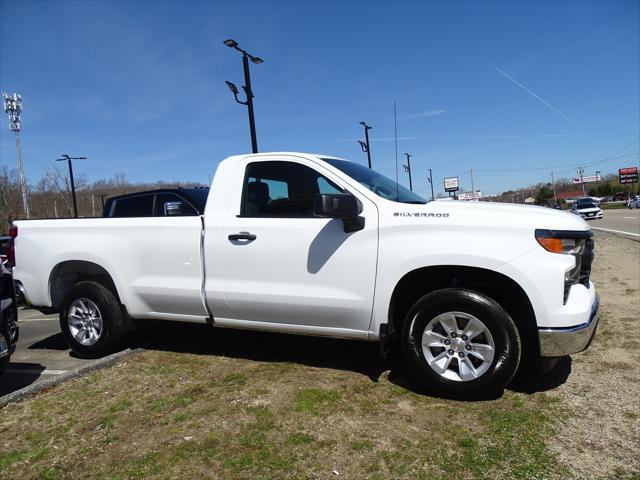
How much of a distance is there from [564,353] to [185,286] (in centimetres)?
322

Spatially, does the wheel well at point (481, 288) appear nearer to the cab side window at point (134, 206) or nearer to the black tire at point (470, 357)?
the black tire at point (470, 357)

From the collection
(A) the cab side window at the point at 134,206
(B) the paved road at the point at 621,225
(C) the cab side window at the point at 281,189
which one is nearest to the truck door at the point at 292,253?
(C) the cab side window at the point at 281,189

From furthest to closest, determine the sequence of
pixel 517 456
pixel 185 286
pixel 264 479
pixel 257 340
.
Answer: pixel 257 340, pixel 185 286, pixel 517 456, pixel 264 479

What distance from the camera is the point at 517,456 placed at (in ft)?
9.20

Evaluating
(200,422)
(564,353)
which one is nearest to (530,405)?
(564,353)

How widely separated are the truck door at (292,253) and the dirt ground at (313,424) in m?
0.62

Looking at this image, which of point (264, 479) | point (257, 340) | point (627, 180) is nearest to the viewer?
point (264, 479)

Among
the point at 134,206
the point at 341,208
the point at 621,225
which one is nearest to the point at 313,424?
the point at 341,208

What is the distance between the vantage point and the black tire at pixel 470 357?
343cm

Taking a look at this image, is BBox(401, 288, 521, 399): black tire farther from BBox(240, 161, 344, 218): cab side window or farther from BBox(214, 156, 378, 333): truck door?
BBox(240, 161, 344, 218): cab side window

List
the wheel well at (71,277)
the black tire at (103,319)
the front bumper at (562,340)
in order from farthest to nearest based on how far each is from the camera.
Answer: the wheel well at (71,277) < the black tire at (103,319) < the front bumper at (562,340)

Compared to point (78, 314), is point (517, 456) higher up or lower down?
lower down

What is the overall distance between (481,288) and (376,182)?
135cm

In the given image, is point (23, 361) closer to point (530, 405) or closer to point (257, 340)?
point (257, 340)
